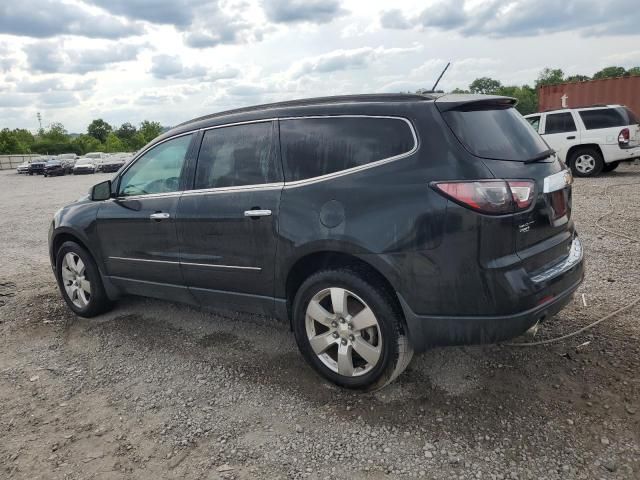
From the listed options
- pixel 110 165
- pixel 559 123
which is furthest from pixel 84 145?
pixel 559 123

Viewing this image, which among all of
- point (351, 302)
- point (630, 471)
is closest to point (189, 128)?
point (351, 302)

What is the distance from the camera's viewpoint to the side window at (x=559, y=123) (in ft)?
42.4

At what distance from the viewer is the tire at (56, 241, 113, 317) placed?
15.6 feet

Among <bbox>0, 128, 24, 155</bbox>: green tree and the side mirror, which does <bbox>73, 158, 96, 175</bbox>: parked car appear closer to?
the side mirror

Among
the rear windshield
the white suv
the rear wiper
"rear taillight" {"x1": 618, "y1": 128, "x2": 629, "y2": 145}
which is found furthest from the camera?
the white suv

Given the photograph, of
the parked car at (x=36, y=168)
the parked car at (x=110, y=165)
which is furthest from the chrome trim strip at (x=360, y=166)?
the parked car at (x=36, y=168)

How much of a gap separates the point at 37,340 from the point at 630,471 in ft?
14.7

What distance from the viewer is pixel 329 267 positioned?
10.4 feet

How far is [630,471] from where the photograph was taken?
2.41 meters

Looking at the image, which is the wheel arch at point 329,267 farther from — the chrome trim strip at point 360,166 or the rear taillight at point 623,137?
the rear taillight at point 623,137

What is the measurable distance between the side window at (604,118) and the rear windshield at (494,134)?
10969 mm

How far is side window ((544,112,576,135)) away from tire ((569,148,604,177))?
0.64 m

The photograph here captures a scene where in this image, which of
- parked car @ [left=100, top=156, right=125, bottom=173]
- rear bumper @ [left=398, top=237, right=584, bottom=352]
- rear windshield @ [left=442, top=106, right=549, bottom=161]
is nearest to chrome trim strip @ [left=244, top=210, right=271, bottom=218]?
rear bumper @ [left=398, top=237, right=584, bottom=352]

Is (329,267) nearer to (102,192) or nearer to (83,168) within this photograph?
(102,192)
